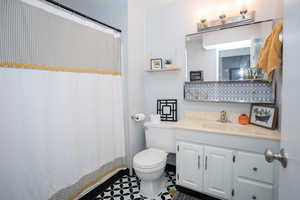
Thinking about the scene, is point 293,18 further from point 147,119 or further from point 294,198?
point 147,119

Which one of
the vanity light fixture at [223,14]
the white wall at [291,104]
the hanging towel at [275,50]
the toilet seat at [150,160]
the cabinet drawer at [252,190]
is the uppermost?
the vanity light fixture at [223,14]

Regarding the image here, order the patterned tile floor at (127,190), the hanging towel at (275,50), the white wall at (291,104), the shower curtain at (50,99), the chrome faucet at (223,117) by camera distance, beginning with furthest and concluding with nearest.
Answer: the chrome faucet at (223,117) < the patterned tile floor at (127,190) < the hanging towel at (275,50) < the shower curtain at (50,99) < the white wall at (291,104)

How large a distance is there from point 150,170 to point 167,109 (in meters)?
0.92

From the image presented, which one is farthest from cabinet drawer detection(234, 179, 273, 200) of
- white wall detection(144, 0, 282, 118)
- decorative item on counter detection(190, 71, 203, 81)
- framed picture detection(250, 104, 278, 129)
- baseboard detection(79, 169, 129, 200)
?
baseboard detection(79, 169, 129, 200)

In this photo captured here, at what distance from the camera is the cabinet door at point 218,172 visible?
4.73ft

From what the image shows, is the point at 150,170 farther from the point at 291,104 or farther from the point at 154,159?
the point at 291,104

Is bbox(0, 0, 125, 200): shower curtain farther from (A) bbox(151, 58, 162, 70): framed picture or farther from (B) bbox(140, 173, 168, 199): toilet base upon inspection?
(A) bbox(151, 58, 162, 70): framed picture

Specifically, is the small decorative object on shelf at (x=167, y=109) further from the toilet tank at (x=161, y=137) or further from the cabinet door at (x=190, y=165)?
the cabinet door at (x=190, y=165)

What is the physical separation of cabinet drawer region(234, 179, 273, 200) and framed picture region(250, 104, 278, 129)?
552 millimetres

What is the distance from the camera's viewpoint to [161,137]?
196 cm

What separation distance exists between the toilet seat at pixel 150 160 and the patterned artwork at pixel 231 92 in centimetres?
84

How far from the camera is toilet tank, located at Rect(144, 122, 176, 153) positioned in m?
1.90

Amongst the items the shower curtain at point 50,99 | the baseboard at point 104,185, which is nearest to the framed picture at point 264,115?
the shower curtain at point 50,99

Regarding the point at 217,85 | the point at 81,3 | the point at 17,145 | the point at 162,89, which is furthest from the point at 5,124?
the point at 217,85
